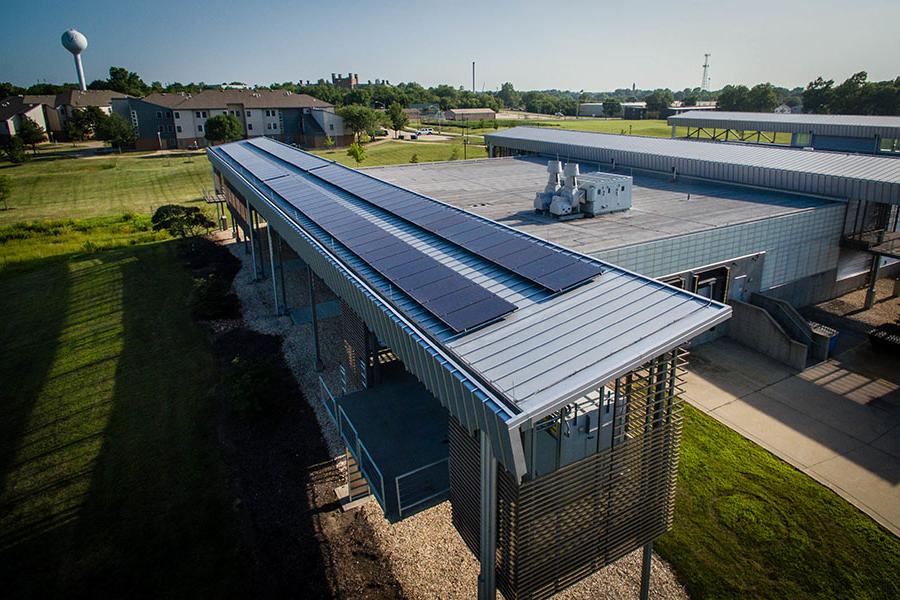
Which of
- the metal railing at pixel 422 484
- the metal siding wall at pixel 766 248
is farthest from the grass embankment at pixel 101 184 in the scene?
the metal railing at pixel 422 484

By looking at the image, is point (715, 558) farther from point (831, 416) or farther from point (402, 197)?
point (402, 197)

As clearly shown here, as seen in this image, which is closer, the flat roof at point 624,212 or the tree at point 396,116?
the flat roof at point 624,212

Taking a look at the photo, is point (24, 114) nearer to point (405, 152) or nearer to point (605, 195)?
point (405, 152)

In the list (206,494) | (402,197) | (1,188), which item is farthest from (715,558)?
(1,188)

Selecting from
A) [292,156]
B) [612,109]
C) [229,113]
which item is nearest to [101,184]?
[229,113]

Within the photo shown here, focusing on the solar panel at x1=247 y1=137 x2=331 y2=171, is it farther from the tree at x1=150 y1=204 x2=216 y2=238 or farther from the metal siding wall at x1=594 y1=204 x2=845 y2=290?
the metal siding wall at x1=594 y1=204 x2=845 y2=290

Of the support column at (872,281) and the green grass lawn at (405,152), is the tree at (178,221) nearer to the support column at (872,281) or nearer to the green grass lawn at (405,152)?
the green grass lawn at (405,152)
